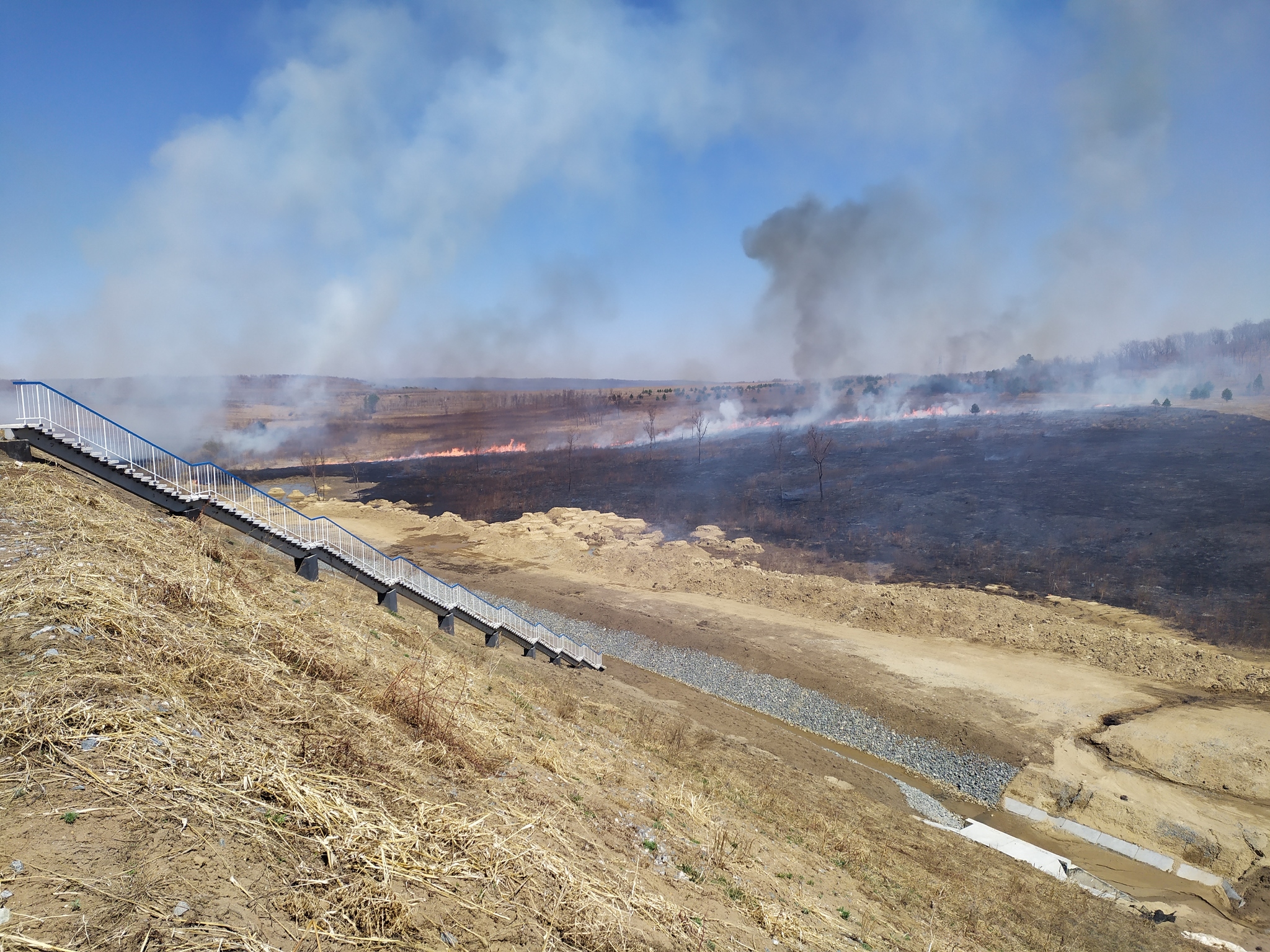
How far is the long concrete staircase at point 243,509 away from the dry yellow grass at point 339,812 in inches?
67.7

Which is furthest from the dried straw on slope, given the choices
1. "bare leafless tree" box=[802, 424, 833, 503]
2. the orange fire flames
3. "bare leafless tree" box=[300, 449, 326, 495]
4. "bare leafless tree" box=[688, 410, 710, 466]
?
the orange fire flames

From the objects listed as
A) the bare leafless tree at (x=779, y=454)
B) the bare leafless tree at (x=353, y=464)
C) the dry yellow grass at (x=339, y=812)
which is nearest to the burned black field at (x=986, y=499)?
the bare leafless tree at (x=779, y=454)

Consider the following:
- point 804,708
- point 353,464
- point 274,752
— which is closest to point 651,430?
point 353,464

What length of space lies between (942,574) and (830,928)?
30138mm

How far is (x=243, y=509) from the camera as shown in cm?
1678

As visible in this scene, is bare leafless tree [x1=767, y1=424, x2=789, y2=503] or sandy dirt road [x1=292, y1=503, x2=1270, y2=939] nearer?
sandy dirt road [x1=292, y1=503, x2=1270, y2=939]

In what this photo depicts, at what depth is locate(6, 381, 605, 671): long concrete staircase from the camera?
562 inches

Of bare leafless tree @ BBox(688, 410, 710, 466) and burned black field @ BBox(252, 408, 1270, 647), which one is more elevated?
bare leafless tree @ BBox(688, 410, 710, 466)

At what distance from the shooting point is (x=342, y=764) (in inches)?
245

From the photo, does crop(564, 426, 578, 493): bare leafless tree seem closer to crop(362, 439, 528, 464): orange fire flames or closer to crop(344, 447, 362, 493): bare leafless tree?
crop(362, 439, 528, 464): orange fire flames

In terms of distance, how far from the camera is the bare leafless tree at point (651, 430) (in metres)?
79.9

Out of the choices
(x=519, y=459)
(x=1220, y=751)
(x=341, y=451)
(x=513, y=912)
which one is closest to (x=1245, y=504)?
(x=1220, y=751)

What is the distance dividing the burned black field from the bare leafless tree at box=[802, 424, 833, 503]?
0.85 metres

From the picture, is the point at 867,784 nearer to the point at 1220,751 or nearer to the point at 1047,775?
the point at 1047,775
